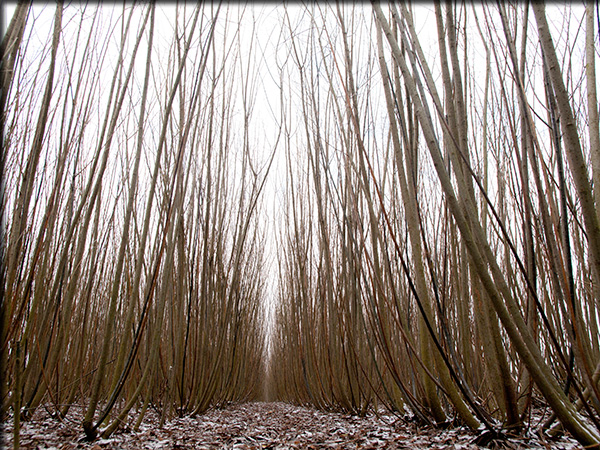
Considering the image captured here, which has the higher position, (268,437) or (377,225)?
(377,225)

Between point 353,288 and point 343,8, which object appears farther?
point 353,288

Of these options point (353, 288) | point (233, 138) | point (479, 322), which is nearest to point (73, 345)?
point (353, 288)

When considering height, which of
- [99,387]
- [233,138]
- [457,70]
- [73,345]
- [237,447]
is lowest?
[237,447]

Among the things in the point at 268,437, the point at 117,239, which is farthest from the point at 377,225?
the point at 117,239

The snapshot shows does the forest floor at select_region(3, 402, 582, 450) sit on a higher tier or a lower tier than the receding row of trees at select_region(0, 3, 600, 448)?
lower

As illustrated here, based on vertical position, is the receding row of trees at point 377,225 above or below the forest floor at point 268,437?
above

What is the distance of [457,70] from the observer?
3.10 feet

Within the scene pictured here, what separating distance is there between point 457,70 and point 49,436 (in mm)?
1667

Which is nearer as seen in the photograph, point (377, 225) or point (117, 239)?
point (377, 225)

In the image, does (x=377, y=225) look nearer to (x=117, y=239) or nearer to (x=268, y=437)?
(x=268, y=437)

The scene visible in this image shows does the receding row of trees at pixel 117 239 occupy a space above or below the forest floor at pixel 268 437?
above

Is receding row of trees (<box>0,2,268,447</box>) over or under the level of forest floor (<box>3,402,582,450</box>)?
over

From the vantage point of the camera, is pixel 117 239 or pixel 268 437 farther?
pixel 117 239

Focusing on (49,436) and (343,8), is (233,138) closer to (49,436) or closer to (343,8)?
(343,8)
